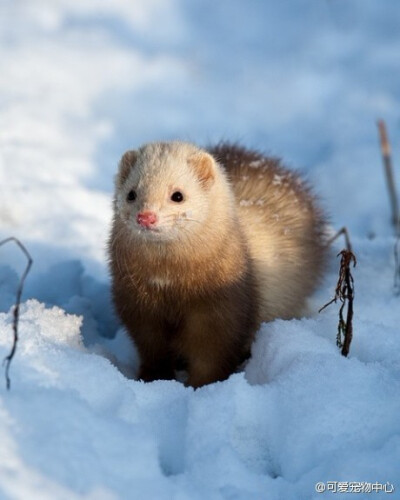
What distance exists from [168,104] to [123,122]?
1.82 feet

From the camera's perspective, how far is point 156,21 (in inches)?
300

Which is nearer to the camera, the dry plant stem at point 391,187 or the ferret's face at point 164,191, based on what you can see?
the ferret's face at point 164,191

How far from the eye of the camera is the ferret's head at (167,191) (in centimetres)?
268

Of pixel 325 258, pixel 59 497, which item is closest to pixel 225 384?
pixel 59 497

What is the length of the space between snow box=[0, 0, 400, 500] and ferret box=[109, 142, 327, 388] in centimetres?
19

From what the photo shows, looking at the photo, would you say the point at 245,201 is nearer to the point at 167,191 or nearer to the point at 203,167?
the point at 203,167

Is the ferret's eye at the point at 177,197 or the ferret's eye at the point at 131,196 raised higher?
the ferret's eye at the point at 177,197

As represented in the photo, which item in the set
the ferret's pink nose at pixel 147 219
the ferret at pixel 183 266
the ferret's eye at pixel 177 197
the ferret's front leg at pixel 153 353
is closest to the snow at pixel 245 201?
the ferret's front leg at pixel 153 353

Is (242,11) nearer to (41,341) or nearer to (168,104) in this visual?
(168,104)

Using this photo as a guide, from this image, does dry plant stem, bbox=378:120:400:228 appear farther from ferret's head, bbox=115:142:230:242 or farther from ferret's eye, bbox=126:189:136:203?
ferret's eye, bbox=126:189:136:203

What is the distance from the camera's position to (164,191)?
2.74m

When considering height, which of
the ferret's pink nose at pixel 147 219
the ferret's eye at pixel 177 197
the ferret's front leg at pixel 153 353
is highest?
the ferret's eye at pixel 177 197

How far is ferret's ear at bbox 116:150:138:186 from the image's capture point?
116 inches

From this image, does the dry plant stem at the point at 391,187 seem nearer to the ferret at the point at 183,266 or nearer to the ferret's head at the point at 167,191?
the ferret at the point at 183,266
